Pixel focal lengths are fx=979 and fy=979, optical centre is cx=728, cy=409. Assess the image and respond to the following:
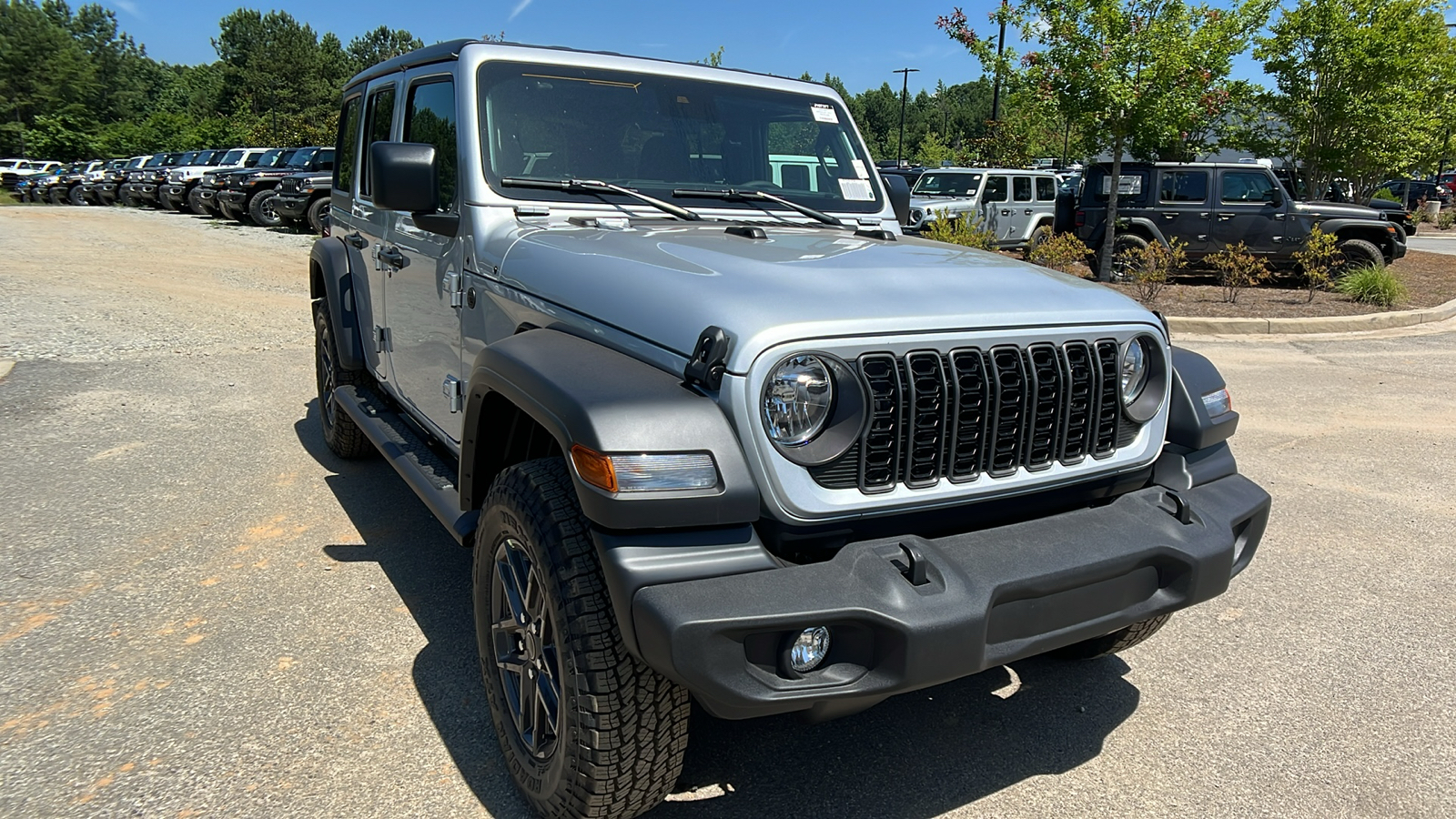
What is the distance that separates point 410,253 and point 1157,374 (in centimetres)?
275

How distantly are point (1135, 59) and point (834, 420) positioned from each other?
38.9ft

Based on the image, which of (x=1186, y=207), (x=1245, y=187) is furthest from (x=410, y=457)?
(x=1245, y=187)

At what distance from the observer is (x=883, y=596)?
199cm

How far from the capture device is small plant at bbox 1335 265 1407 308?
11.9 m

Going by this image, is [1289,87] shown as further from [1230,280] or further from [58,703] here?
[58,703]

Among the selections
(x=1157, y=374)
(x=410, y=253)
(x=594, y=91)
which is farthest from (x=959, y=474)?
(x=410, y=253)

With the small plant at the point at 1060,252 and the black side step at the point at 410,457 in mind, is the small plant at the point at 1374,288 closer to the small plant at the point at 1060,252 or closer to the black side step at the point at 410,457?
the small plant at the point at 1060,252

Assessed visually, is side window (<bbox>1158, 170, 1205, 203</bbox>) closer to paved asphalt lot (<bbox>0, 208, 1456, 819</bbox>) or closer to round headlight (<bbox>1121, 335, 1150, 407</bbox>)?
paved asphalt lot (<bbox>0, 208, 1456, 819</bbox>)

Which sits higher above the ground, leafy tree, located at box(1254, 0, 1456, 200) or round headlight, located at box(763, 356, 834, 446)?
leafy tree, located at box(1254, 0, 1456, 200)

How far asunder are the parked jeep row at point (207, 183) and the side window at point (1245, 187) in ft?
43.1

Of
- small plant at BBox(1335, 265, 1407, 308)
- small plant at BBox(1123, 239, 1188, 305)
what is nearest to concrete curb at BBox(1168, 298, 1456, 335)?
small plant at BBox(1123, 239, 1188, 305)

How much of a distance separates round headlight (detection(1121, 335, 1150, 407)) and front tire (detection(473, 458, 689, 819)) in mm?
1449

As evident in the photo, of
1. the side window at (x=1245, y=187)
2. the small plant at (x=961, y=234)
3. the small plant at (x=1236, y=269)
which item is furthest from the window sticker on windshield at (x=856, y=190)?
the side window at (x=1245, y=187)

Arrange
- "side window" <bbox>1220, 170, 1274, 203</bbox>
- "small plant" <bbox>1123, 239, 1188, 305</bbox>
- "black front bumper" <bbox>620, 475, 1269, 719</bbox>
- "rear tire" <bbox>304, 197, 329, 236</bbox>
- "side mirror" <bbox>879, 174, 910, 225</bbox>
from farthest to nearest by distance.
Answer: "rear tire" <bbox>304, 197, 329, 236</bbox> < "side window" <bbox>1220, 170, 1274, 203</bbox> < "small plant" <bbox>1123, 239, 1188, 305</bbox> < "side mirror" <bbox>879, 174, 910, 225</bbox> < "black front bumper" <bbox>620, 475, 1269, 719</bbox>
